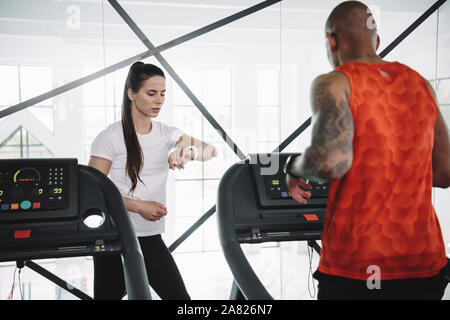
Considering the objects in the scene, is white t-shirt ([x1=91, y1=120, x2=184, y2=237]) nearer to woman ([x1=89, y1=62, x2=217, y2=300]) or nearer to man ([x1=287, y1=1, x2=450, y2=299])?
woman ([x1=89, y1=62, x2=217, y2=300])

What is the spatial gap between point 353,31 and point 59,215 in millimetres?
1164

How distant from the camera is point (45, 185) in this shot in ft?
4.58

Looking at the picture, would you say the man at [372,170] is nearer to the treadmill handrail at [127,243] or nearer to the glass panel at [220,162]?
the treadmill handrail at [127,243]

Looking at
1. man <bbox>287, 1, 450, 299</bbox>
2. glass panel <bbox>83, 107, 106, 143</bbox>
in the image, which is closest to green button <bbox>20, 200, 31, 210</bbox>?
man <bbox>287, 1, 450, 299</bbox>

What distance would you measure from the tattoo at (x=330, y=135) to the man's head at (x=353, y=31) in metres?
0.18

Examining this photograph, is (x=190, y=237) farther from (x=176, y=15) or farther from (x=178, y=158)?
(x=176, y=15)

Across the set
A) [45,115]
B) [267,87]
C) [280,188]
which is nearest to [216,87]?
[267,87]

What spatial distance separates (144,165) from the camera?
1.82 metres

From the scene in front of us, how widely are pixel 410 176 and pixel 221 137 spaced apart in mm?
2046

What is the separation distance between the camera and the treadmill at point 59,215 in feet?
4.26

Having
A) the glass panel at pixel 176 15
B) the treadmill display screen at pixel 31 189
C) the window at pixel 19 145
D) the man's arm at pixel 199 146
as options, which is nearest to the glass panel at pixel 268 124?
the glass panel at pixel 176 15

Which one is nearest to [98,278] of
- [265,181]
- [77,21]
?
[265,181]

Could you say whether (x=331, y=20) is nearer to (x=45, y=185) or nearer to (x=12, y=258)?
(x=45, y=185)
